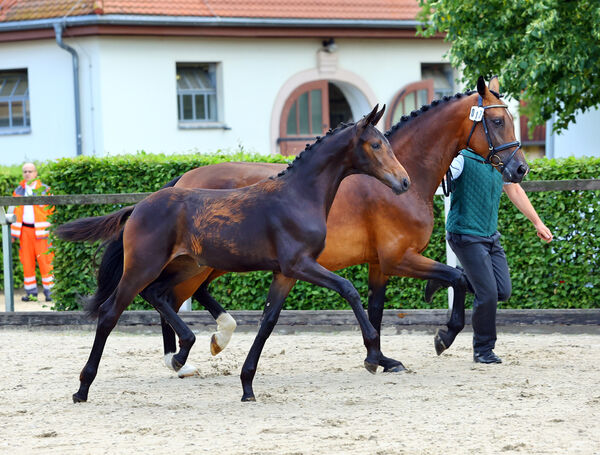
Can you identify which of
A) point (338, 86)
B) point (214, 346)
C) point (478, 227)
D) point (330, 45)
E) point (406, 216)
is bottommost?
point (214, 346)

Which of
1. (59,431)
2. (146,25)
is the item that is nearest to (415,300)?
(59,431)

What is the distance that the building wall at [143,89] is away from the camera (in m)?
19.7

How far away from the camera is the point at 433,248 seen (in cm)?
991

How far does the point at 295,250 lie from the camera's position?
21.3 feet

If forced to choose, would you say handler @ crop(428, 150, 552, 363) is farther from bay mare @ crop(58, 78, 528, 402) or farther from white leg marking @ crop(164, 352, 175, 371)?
white leg marking @ crop(164, 352, 175, 371)

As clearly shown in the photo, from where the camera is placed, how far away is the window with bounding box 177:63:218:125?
68.2ft

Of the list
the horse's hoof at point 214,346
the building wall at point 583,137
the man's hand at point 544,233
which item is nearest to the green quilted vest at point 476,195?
the man's hand at point 544,233

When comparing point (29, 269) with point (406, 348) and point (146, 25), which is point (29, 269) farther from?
point (146, 25)

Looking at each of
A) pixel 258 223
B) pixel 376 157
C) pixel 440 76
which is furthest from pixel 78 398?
pixel 440 76

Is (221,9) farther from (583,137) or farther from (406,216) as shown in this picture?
(406,216)

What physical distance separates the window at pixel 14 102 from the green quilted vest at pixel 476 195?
1461 centimetres

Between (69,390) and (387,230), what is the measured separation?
2.49m

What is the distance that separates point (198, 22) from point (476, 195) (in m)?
13.3

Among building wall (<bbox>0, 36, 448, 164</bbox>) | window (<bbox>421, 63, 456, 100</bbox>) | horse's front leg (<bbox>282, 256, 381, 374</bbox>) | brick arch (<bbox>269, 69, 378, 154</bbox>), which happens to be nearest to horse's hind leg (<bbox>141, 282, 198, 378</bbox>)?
horse's front leg (<bbox>282, 256, 381, 374</bbox>)
